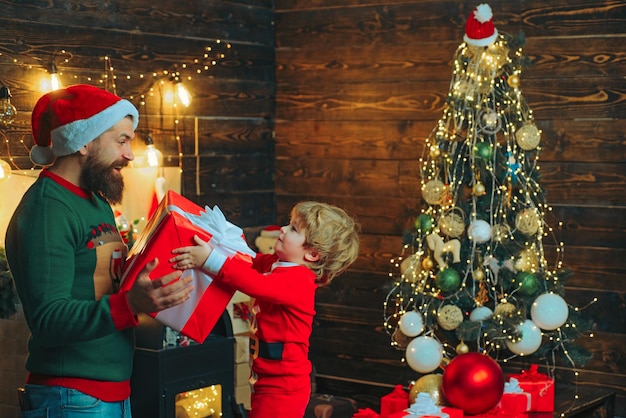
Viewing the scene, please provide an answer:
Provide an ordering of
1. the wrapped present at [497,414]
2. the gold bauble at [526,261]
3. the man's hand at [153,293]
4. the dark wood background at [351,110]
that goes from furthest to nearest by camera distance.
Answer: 1. the dark wood background at [351,110]
2. the gold bauble at [526,261]
3. the wrapped present at [497,414]
4. the man's hand at [153,293]

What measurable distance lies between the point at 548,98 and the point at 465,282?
1.05 metres

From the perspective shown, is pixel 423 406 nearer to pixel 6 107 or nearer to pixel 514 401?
pixel 514 401

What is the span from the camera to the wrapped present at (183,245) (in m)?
2.23

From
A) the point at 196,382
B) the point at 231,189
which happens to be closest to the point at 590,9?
the point at 231,189

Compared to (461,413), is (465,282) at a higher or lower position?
higher

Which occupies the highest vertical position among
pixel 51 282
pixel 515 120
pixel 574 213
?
pixel 515 120

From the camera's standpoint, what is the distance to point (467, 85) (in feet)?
14.0

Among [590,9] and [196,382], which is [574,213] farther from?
[196,382]

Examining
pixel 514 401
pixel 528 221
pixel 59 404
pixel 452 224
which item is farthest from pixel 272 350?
pixel 528 221

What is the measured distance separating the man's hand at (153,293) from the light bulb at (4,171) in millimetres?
1871

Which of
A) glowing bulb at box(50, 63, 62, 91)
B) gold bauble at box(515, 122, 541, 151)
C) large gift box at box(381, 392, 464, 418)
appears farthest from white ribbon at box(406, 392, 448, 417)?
glowing bulb at box(50, 63, 62, 91)

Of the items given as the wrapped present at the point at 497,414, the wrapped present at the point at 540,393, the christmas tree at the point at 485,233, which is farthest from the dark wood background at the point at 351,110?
the wrapped present at the point at 497,414

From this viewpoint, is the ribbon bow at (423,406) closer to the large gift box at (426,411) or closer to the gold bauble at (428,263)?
the large gift box at (426,411)

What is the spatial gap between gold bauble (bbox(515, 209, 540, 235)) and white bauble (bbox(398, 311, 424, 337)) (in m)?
0.58
